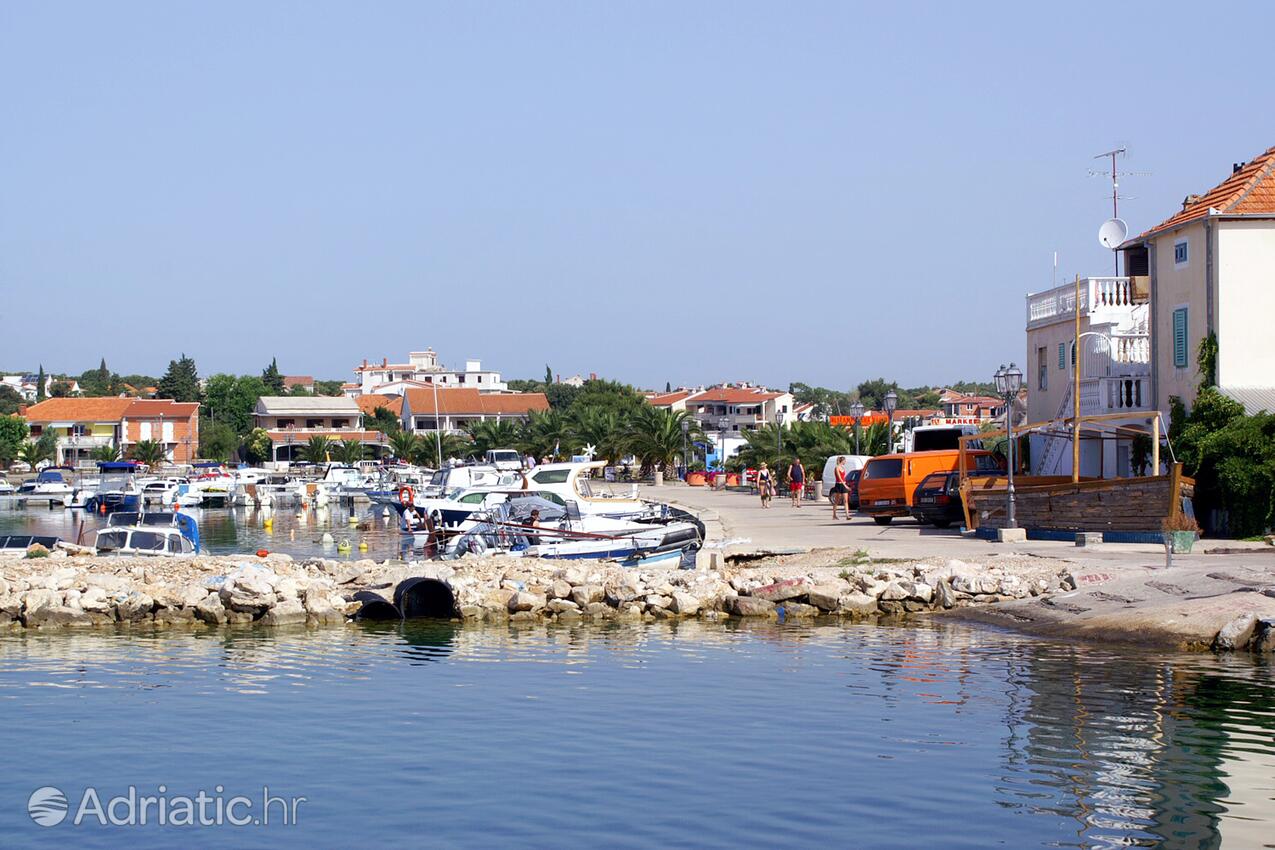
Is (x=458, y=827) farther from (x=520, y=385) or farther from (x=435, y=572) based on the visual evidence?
(x=520, y=385)

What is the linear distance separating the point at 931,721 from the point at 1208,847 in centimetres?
498

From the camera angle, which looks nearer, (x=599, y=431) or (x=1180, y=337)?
(x=1180, y=337)

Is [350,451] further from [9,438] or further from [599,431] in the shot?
[599,431]

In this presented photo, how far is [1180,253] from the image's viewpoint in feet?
106

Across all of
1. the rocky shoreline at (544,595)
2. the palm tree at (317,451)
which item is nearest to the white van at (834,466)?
the rocky shoreline at (544,595)

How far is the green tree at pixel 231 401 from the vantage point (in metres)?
148

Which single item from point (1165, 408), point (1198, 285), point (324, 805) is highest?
point (1198, 285)

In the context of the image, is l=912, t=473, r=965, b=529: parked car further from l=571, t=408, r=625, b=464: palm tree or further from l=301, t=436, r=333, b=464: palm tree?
l=301, t=436, r=333, b=464: palm tree

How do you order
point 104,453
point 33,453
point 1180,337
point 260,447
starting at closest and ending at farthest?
point 1180,337 → point 33,453 → point 104,453 → point 260,447

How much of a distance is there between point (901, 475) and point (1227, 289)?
983cm

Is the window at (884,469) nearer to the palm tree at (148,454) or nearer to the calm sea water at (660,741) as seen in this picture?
the calm sea water at (660,741)

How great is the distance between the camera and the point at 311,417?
5310 inches

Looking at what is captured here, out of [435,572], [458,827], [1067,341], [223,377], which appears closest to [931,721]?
[458,827]

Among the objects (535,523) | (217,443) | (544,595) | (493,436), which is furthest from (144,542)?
(217,443)
